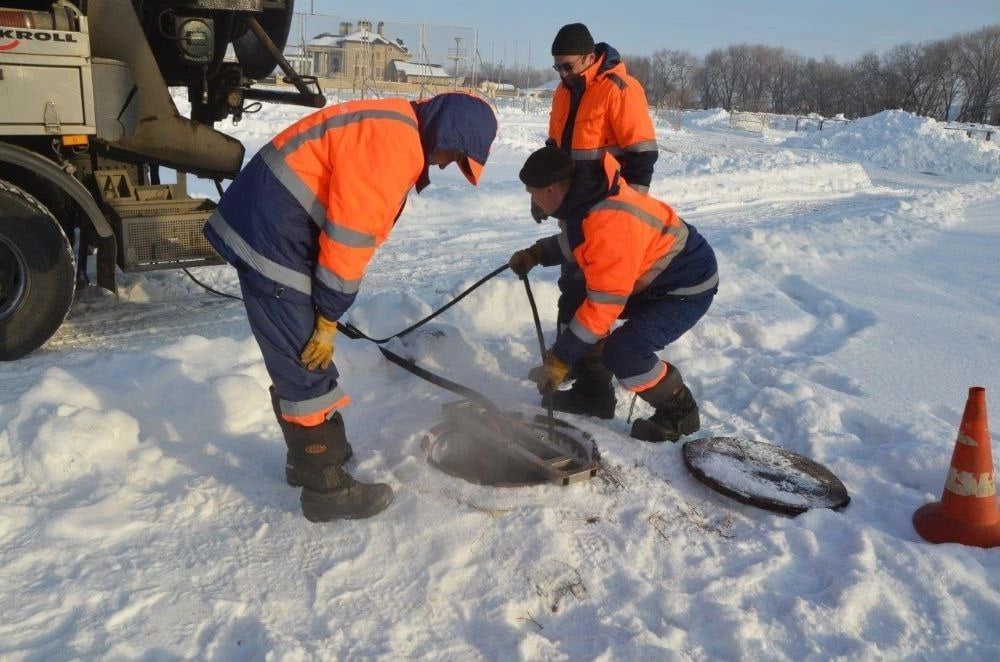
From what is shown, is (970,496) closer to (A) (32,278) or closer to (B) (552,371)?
(B) (552,371)

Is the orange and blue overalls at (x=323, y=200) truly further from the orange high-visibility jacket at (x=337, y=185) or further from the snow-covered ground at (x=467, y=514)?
the snow-covered ground at (x=467, y=514)

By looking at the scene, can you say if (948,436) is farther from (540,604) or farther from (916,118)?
(916,118)

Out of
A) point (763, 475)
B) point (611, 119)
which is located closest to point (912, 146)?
point (611, 119)

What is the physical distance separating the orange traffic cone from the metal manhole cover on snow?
0.37 m

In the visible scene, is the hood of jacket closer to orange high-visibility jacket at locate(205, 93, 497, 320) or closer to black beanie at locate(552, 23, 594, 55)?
orange high-visibility jacket at locate(205, 93, 497, 320)

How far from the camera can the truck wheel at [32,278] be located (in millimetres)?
4426

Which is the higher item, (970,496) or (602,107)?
(602,107)

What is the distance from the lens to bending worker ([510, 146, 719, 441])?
3420 millimetres

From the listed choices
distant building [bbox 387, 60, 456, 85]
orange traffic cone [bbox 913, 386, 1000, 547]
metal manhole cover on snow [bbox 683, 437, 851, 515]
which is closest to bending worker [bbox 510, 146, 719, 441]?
metal manhole cover on snow [bbox 683, 437, 851, 515]

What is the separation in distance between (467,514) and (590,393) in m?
1.35

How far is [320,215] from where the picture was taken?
281 centimetres

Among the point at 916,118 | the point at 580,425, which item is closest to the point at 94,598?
the point at 580,425

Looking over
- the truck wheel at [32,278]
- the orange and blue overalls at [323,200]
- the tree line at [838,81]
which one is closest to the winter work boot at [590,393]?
the orange and blue overalls at [323,200]

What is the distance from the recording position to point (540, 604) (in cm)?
268
